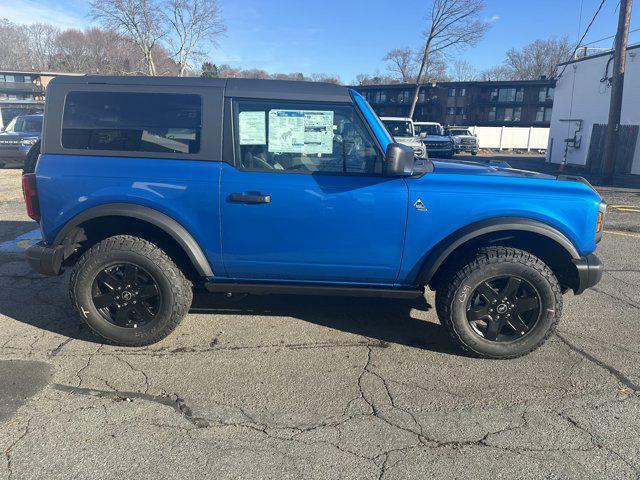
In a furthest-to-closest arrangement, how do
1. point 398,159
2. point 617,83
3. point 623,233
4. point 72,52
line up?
point 72,52
point 617,83
point 623,233
point 398,159

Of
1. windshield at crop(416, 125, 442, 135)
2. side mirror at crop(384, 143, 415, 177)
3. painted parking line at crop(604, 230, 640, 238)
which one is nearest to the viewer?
side mirror at crop(384, 143, 415, 177)

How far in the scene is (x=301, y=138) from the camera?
3322 mm

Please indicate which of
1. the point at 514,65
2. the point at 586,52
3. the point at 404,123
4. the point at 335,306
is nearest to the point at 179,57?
the point at 404,123

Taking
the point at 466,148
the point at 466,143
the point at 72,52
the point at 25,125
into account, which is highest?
the point at 72,52

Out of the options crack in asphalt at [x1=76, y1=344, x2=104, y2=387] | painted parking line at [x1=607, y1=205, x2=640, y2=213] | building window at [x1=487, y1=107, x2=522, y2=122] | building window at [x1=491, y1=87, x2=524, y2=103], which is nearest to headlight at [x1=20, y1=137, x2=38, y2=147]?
crack in asphalt at [x1=76, y1=344, x2=104, y2=387]

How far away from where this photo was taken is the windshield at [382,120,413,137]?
18.5 m

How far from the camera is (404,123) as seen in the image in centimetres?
1891

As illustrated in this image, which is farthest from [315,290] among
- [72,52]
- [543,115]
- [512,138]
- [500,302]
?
[72,52]

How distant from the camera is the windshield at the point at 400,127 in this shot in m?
18.5

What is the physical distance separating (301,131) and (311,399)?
6.18 feet

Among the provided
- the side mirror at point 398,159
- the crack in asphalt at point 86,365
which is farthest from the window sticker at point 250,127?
the crack in asphalt at point 86,365

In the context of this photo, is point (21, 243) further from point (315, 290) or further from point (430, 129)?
point (430, 129)

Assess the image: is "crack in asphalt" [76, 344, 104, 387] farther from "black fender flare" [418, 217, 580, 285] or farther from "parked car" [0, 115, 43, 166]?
"parked car" [0, 115, 43, 166]

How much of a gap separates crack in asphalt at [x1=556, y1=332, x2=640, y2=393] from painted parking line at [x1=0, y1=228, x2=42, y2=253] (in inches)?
238
